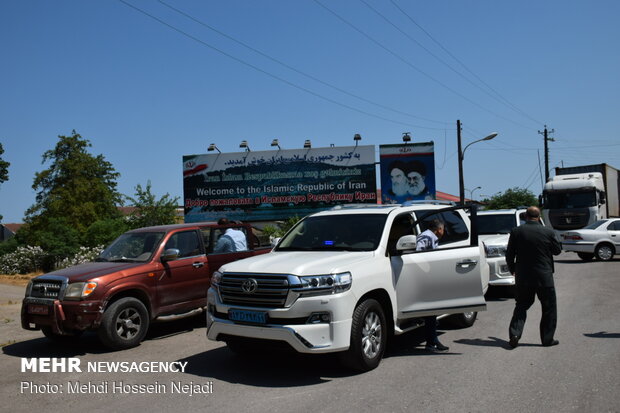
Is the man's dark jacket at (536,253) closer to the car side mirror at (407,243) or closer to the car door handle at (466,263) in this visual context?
the car door handle at (466,263)

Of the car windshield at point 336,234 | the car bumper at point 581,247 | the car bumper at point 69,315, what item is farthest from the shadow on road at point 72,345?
the car bumper at point 581,247

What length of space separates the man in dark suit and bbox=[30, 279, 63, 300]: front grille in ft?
20.3

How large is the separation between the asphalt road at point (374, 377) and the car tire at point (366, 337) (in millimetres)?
154

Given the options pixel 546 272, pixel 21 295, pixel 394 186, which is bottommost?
pixel 21 295

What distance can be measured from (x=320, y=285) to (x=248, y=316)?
869 mm

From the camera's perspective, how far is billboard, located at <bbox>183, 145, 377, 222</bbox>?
37344mm

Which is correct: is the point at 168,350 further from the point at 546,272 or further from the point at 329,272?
the point at 546,272

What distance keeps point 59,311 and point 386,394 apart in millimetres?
4737

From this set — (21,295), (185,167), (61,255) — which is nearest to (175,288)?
(21,295)

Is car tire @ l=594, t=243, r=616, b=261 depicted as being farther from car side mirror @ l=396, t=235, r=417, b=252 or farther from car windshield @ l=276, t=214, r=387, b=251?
car side mirror @ l=396, t=235, r=417, b=252

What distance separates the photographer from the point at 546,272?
6910 mm

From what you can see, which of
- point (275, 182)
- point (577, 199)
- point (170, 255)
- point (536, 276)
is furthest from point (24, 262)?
point (577, 199)

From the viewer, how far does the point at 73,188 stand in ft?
171

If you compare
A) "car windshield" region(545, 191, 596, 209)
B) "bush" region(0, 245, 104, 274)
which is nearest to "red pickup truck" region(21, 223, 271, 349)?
"bush" region(0, 245, 104, 274)
